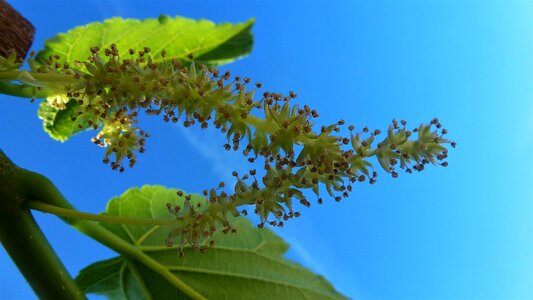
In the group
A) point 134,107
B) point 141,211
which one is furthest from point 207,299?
point 134,107

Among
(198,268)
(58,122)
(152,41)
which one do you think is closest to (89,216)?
(198,268)

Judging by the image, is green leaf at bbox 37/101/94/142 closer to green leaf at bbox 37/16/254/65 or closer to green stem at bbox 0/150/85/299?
green leaf at bbox 37/16/254/65

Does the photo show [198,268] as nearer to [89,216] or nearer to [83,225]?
[83,225]

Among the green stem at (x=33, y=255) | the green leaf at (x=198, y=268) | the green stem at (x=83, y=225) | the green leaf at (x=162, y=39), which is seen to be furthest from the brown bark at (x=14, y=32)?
the green leaf at (x=198, y=268)

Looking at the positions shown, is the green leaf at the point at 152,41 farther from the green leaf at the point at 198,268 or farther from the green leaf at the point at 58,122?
the green leaf at the point at 198,268

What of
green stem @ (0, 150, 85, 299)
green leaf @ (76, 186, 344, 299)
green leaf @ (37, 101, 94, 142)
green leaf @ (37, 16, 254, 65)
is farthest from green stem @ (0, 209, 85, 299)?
green leaf @ (37, 16, 254, 65)

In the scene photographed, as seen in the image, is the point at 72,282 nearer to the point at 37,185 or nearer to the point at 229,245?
the point at 37,185

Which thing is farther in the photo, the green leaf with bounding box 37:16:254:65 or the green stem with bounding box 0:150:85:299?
the green leaf with bounding box 37:16:254:65
